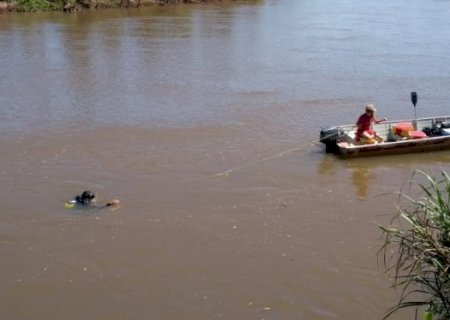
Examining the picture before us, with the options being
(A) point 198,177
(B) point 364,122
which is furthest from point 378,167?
(A) point 198,177

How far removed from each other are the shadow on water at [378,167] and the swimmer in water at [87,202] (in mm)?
4142

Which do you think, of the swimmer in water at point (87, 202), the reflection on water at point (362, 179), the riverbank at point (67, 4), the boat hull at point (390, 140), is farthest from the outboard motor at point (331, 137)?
the riverbank at point (67, 4)

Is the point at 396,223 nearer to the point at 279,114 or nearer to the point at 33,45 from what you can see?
the point at 279,114

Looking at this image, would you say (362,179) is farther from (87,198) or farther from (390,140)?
(87,198)

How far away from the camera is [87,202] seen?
9.69 m

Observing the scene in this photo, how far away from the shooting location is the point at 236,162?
1199 cm

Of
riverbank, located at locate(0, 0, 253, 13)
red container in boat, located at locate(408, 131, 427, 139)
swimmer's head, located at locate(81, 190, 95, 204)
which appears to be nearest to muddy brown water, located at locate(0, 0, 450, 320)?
swimmer's head, located at locate(81, 190, 95, 204)

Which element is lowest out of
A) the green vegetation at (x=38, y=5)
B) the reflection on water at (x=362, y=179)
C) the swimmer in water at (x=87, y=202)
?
the reflection on water at (x=362, y=179)

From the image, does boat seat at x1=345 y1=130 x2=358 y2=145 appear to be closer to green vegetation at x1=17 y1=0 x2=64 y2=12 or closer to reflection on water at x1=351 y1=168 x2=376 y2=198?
reflection on water at x1=351 y1=168 x2=376 y2=198

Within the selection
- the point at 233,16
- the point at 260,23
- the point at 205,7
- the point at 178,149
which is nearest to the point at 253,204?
the point at 178,149

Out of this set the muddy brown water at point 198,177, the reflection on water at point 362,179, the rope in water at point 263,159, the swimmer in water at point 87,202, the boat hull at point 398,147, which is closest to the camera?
the muddy brown water at point 198,177

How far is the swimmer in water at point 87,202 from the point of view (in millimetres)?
9680

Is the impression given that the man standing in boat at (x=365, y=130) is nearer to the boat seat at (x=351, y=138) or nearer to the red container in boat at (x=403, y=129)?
the boat seat at (x=351, y=138)

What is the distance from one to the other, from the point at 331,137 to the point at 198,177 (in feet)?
10.1
